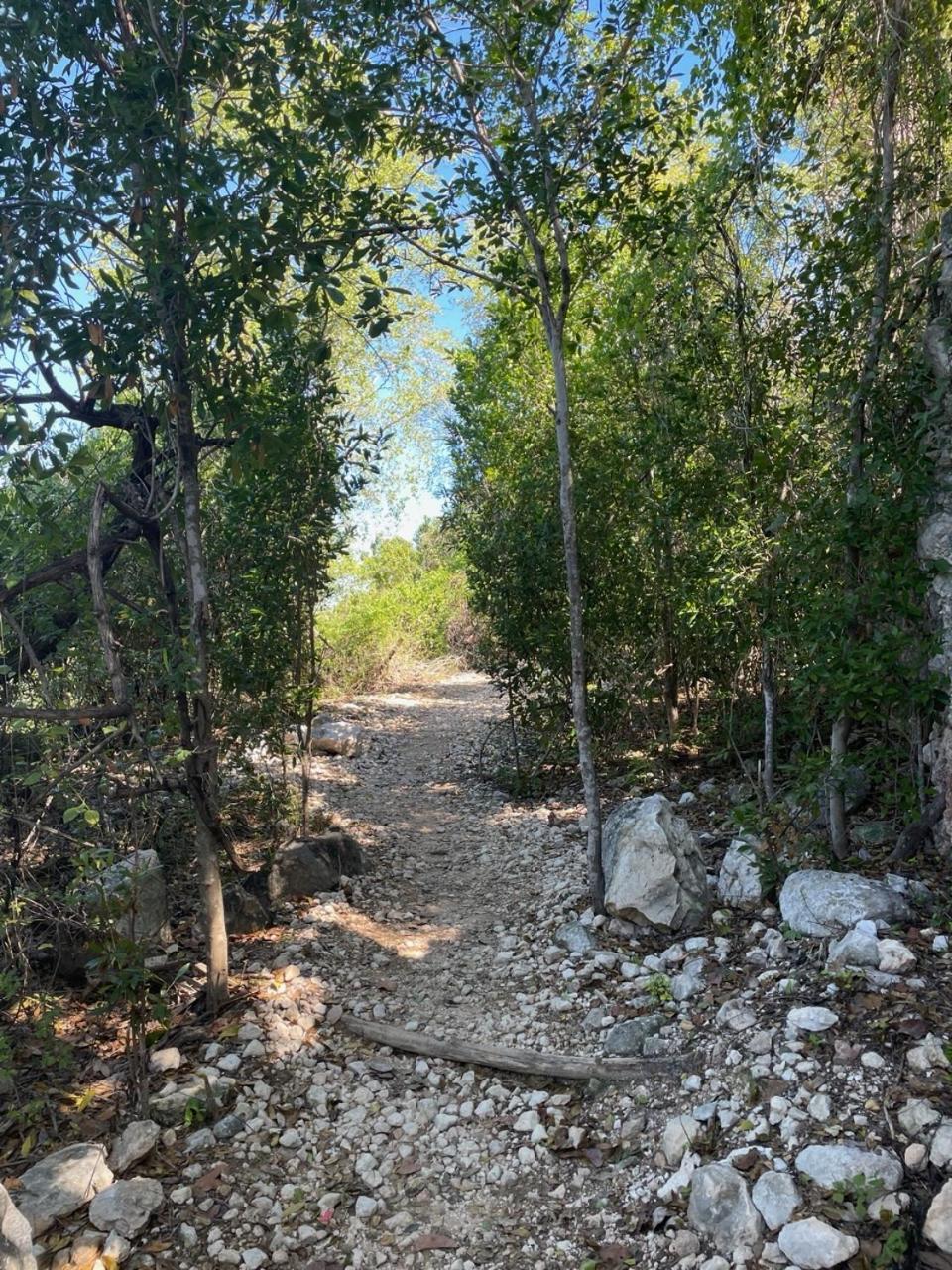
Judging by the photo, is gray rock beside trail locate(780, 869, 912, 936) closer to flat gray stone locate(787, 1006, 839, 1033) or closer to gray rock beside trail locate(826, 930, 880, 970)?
gray rock beside trail locate(826, 930, 880, 970)

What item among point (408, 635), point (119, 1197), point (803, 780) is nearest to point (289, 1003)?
point (119, 1197)

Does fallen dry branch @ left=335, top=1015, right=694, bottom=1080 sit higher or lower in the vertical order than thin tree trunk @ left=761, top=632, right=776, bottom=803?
lower

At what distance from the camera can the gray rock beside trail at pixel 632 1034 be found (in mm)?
3510

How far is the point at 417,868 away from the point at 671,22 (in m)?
5.36

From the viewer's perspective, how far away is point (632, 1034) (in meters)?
3.57

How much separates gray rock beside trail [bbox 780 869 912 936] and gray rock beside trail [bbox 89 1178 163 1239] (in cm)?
277

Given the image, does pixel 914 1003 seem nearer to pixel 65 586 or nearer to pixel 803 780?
pixel 803 780

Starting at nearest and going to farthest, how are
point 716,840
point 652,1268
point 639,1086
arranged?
point 652,1268
point 639,1086
point 716,840

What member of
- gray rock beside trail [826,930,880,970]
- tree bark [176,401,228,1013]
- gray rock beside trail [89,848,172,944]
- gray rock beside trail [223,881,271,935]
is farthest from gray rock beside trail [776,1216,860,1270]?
gray rock beside trail [223,881,271,935]

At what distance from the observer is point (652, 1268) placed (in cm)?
253

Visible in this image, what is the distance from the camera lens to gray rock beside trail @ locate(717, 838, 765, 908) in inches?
169

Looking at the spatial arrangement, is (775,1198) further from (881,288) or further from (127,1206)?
(881,288)

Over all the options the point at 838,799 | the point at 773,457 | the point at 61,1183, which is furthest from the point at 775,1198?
the point at 773,457

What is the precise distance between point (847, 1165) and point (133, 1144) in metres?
2.42
